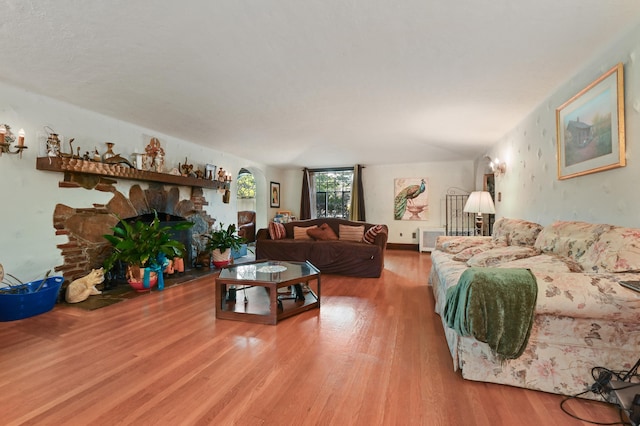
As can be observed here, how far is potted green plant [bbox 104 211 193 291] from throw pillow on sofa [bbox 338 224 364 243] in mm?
2738

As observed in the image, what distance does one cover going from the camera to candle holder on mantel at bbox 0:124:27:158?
2.55 meters

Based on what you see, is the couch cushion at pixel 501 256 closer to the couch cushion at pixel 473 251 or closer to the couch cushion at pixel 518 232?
the couch cushion at pixel 473 251

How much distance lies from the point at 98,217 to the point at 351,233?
3.68m

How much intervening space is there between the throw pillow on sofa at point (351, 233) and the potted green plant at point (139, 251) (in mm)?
2738

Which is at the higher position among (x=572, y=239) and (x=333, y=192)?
(x=333, y=192)

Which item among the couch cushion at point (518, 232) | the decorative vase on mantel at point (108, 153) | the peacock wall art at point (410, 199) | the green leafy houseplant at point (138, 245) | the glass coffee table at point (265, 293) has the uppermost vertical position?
the decorative vase on mantel at point (108, 153)

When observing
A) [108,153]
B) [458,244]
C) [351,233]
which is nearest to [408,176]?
[351,233]

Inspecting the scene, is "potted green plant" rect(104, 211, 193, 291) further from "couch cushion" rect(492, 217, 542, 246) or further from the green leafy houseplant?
"couch cushion" rect(492, 217, 542, 246)

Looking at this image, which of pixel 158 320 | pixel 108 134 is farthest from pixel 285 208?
pixel 158 320

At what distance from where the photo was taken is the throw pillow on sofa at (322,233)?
202 inches

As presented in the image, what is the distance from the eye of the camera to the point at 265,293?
3.38 metres

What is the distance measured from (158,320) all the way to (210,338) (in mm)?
719

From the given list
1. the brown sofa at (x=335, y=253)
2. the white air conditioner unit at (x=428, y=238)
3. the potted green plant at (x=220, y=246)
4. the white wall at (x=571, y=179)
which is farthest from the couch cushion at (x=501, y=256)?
the white air conditioner unit at (x=428, y=238)

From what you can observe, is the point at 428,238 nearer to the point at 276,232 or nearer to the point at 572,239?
the point at 276,232
